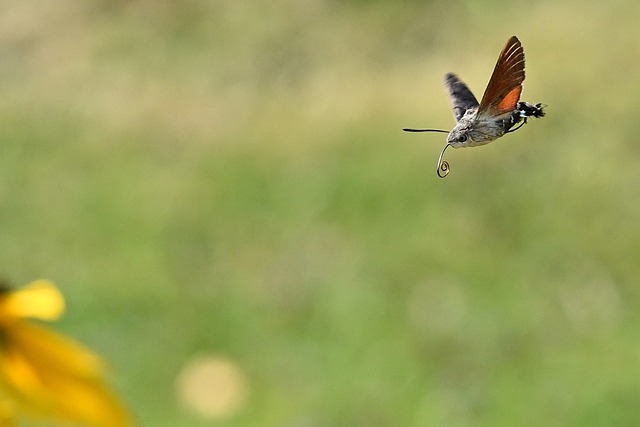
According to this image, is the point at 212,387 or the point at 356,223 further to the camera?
the point at 356,223

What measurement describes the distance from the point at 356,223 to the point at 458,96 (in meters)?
1.98

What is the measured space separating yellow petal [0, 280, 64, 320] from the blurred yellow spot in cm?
135

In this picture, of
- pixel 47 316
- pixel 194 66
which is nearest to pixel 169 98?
pixel 194 66

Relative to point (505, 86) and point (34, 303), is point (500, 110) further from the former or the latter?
point (34, 303)

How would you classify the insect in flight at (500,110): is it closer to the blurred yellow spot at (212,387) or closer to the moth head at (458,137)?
the moth head at (458,137)

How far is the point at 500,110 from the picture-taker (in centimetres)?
43

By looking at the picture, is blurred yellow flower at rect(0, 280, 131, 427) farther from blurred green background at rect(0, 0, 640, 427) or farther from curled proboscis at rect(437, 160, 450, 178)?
blurred green background at rect(0, 0, 640, 427)

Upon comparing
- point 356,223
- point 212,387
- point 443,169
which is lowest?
point 443,169

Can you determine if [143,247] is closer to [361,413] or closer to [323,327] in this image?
[323,327]

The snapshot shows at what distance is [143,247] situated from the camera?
2.54 metres

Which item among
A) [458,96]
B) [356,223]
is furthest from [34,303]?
[356,223]

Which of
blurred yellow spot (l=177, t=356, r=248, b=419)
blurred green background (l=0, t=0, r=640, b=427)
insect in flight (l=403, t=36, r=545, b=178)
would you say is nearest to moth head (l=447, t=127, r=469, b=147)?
insect in flight (l=403, t=36, r=545, b=178)

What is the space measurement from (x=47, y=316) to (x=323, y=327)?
5.25 ft

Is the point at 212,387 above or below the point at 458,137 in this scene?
above
